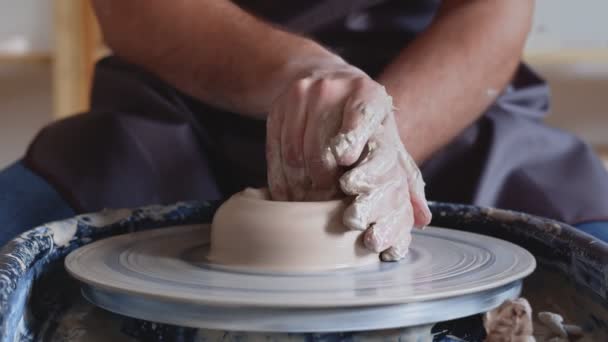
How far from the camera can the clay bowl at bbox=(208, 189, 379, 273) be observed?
0.87 metres

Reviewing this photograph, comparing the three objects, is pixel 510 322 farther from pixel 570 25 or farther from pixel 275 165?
pixel 570 25

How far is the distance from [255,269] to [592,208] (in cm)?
68

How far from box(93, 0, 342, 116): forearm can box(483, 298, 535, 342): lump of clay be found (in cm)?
46

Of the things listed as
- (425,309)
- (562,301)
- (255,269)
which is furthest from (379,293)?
(562,301)

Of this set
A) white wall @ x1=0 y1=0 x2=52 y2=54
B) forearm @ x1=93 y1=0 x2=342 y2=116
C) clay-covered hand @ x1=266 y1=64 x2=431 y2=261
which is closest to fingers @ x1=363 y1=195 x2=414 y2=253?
clay-covered hand @ x1=266 y1=64 x2=431 y2=261

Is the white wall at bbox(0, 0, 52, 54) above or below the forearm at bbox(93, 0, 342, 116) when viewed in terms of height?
below

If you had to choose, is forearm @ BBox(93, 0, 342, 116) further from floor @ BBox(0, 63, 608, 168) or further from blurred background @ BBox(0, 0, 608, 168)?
floor @ BBox(0, 63, 608, 168)

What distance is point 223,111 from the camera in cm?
149

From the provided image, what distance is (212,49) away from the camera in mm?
1312

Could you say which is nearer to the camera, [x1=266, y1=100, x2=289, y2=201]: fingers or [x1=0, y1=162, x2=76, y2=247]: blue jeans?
[x1=266, y1=100, x2=289, y2=201]: fingers

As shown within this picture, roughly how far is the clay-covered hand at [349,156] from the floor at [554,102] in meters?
2.54

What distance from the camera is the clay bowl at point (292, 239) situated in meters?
0.87

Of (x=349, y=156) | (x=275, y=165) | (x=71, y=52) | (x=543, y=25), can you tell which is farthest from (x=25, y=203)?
(x=543, y=25)

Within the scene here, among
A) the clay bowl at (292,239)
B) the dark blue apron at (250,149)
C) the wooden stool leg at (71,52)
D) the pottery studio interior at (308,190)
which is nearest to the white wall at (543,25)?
the wooden stool leg at (71,52)
